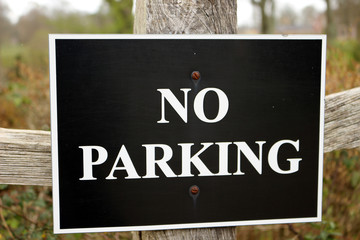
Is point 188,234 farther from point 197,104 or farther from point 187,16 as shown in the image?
point 187,16

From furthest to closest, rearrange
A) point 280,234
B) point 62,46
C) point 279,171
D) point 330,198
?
point 280,234
point 330,198
point 279,171
point 62,46

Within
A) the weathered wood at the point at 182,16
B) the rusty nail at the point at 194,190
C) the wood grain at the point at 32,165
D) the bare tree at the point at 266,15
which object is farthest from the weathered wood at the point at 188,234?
the bare tree at the point at 266,15

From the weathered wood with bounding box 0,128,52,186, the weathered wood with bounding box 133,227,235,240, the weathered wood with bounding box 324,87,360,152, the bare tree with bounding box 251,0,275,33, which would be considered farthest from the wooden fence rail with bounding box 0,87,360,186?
the bare tree with bounding box 251,0,275,33

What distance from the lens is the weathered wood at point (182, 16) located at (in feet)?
3.57

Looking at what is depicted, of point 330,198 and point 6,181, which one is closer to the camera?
point 6,181

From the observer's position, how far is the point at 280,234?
2.87 m

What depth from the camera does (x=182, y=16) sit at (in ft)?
3.59

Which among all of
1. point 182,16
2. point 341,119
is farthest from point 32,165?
point 341,119

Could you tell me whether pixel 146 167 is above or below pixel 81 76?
below

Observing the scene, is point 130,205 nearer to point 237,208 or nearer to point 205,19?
point 237,208

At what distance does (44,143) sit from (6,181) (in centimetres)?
15

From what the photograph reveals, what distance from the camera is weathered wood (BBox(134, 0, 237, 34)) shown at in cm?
109

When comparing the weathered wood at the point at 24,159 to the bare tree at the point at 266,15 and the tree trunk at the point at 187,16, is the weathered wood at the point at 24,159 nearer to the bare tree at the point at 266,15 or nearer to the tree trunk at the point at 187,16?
the tree trunk at the point at 187,16

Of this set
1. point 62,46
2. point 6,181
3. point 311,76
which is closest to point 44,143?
point 6,181
